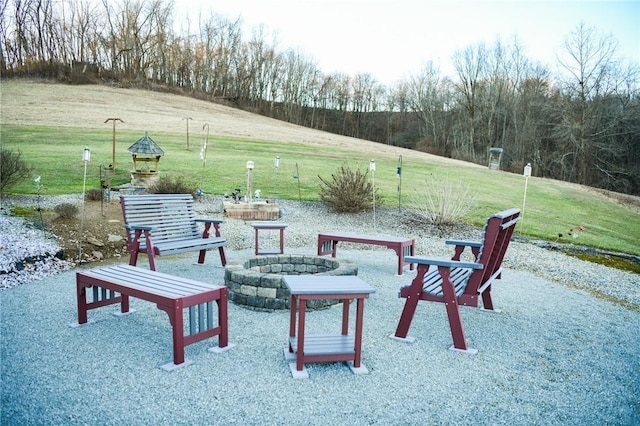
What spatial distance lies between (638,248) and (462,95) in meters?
28.5

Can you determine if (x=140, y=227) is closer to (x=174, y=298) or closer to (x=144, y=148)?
(x=174, y=298)

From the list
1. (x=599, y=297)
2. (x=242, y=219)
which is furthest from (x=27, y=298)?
(x=599, y=297)

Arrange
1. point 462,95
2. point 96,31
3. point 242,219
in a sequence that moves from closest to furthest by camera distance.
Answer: point 242,219 → point 96,31 → point 462,95

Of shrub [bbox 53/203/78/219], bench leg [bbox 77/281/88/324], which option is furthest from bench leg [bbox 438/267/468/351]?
shrub [bbox 53/203/78/219]

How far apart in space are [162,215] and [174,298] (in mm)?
2921

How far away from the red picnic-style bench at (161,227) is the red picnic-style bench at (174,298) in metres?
1.16

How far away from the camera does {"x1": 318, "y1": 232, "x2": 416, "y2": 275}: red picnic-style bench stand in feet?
20.0

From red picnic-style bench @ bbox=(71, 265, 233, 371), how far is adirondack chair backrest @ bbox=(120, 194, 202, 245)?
1419 mm

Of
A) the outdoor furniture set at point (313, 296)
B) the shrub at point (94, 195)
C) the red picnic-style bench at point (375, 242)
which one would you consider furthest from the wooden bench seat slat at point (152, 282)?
the shrub at point (94, 195)

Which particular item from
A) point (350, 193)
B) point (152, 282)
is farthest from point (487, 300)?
point (350, 193)

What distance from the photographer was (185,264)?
6.30 meters

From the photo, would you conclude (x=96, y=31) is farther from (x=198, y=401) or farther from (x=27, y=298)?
(x=198, y=401)

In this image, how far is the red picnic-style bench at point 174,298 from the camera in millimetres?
3180

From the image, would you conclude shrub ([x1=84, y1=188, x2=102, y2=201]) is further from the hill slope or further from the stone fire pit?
the hill slope
